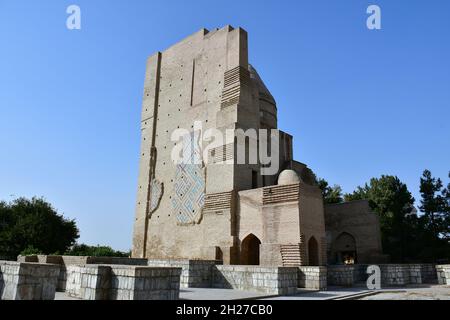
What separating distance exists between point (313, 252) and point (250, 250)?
2.38 metres

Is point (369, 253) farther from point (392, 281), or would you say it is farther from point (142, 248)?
point (142, 248)

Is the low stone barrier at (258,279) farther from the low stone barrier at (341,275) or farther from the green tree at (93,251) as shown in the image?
the green tree at (93,251)

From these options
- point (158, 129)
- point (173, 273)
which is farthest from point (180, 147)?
point (173, 273)

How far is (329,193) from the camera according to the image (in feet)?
88.6

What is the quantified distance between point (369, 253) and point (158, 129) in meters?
11.9

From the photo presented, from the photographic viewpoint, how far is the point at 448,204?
2108 cm

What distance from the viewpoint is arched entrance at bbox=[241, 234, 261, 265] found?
42.8ft

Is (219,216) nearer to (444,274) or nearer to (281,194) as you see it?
(281,194)

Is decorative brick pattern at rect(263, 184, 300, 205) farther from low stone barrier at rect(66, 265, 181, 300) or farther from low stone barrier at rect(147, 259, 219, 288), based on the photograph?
low stone barrier at rect(66, 265, 181, 300)

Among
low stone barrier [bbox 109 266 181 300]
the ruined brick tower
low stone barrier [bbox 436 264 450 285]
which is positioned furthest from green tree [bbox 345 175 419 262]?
low stone barrier [bbox 109 266 181 300]

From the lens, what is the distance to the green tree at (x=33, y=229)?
68.9ft

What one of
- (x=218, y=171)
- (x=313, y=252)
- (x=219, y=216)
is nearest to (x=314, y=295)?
(x=313, y=252)

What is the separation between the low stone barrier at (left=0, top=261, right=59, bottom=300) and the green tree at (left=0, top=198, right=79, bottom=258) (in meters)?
16.9

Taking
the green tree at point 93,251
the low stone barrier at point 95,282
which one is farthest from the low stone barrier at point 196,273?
the green tree at point 93,251
